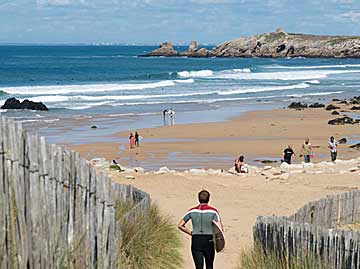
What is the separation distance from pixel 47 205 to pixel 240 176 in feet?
47.5

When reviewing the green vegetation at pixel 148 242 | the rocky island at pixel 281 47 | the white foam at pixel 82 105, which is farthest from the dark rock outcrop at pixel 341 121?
the rocky island at pixel 281 47

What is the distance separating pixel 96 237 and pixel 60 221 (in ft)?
2.33

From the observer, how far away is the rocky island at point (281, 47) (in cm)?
16912

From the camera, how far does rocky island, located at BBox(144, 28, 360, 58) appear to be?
169 meters

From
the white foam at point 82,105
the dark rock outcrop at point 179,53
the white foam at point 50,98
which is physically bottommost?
the dark rock outcrop at point 179,53

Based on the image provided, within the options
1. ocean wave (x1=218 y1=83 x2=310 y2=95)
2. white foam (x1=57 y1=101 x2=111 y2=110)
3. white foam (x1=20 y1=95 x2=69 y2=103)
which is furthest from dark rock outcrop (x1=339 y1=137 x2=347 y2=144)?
ocean wave (x1=218 y1=83 x2=310 y2=95)

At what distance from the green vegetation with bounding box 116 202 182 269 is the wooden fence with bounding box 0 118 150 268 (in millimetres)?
1109

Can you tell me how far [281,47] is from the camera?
176 metres

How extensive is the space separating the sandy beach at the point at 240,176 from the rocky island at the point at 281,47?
132m

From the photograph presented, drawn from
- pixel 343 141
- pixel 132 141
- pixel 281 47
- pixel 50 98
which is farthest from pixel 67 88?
pixel 281 47

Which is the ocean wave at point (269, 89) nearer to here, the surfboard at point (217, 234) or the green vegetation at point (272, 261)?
the green vegetation at point (272, 261)

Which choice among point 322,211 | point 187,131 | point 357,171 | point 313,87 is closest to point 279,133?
point 187,131

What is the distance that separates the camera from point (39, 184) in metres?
5.93

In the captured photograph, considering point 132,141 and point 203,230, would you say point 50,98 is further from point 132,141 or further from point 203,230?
point 203,230
